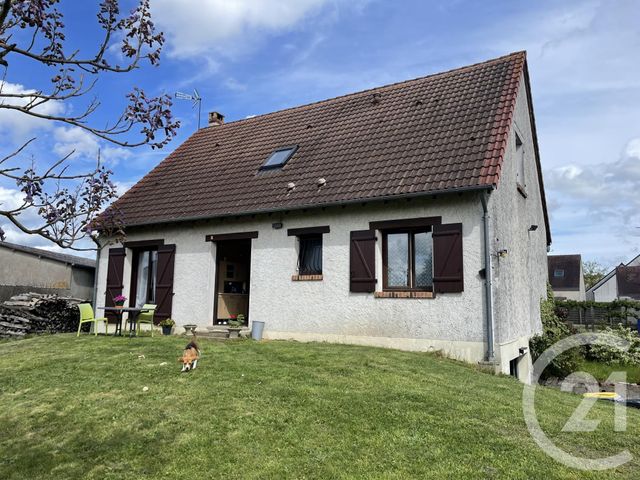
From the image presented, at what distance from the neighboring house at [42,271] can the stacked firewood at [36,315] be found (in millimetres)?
2455

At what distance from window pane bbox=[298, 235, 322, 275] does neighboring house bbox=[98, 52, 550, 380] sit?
5cm

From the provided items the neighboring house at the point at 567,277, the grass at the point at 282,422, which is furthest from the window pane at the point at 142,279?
the neighboring house at the point at 567,277

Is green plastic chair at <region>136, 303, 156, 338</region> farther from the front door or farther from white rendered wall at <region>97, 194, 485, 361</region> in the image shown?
the front door

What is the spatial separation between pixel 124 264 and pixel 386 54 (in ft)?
31.0

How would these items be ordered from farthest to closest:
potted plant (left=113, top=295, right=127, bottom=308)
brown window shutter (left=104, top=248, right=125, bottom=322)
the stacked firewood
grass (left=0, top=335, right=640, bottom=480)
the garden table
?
the stacked firewood
brown window shutter (left=104, top=248, right=125, bottom=322)
potted plant (left=113, top=295, right=127, bottom=308)
the garden table
grass (left=0, top=335, right=640, bottom=480)

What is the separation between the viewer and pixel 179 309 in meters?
12.9

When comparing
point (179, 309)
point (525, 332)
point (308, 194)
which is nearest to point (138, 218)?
point (179, 309)

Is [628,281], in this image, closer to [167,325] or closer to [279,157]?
[279,157]

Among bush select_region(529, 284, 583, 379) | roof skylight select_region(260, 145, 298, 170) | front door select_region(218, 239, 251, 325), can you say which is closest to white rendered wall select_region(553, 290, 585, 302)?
bush select_region(529, 284, 583, 379)

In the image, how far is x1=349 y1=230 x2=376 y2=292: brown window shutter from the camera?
1028cm

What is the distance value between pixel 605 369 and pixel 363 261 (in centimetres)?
963

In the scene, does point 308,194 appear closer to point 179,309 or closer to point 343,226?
point 343,226

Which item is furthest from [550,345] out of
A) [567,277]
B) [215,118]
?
[567,277]

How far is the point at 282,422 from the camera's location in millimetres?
5398
